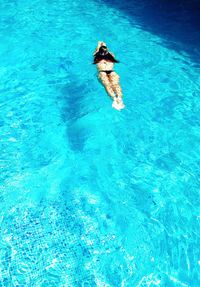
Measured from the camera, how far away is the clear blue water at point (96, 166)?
5.27m

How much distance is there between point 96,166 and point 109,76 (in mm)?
3173

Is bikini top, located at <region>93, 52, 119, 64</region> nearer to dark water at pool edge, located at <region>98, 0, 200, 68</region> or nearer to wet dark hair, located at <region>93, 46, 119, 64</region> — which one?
wet dark hair, located at <region>93, 46, 119, 64</region>

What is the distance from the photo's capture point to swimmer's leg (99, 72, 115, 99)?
7.92 meters

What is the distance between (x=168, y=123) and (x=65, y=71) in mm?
4411

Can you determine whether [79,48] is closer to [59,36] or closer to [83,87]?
[59,36]

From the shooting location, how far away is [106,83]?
8.27m

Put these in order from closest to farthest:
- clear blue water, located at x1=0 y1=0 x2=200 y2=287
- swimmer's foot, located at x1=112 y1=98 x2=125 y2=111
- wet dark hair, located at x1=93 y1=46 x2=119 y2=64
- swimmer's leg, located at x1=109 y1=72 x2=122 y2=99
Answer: clear blue water, located at x1=0 y1=0 x2=200 y2=287, swimmer's foot, located at x1=112 y1=98 x2=125 y2=111, swimmer's leg, located at x1=109 y1=72 x2=122 y2=99, wet dark hair, located at x1=93 y1=46 x2=119 y2=64

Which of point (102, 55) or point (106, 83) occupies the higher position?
point (102, 55)

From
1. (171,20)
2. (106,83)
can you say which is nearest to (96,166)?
(106,83)

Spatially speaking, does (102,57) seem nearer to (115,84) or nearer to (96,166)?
(115,84)

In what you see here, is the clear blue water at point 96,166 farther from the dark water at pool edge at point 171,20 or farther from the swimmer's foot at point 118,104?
the swimmer's foot at point 118,104

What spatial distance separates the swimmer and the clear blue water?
0.63 meters

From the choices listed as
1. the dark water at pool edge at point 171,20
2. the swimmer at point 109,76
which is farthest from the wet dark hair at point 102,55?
the dark water at pool edge at point 171,20

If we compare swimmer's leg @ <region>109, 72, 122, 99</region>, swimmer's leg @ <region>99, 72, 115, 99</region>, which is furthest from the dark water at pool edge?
swimmer's leg @ <region>99, 72, 115, 99</region>
